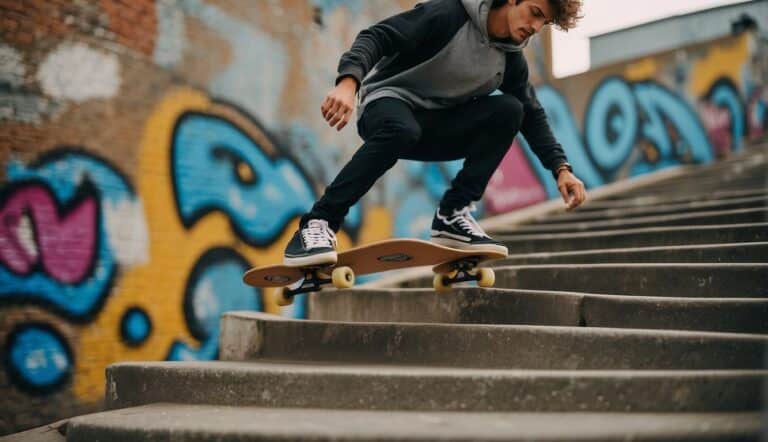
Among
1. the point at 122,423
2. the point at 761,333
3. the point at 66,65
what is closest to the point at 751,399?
the point at 761,333

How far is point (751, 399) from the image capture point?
2.35m

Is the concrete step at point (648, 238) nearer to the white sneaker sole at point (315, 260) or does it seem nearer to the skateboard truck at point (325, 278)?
the skateboard truck at point (325, 278)

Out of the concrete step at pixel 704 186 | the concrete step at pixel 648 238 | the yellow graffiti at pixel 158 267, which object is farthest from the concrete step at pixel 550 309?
the concrete step at pixel 704 186

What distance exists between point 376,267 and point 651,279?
138 cm

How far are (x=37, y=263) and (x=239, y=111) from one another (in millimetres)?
2180

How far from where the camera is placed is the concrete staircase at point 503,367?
7.48 ft

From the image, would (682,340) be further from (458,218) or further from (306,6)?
(306,6)

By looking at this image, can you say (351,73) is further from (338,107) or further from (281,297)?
(281,297)

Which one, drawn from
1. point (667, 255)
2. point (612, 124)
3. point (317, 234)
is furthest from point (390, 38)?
point (612, 124)

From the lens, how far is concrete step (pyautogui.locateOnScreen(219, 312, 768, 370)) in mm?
2676

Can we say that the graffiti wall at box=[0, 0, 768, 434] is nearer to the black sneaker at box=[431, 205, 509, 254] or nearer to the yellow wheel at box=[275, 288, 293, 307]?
the yellow wheel at box=[275, 288, 293, 307]

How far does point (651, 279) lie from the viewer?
362 centimetres

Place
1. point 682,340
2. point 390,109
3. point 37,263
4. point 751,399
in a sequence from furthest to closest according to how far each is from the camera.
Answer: point 37,263 → point 390,109 → point 682,340 → point 751,399

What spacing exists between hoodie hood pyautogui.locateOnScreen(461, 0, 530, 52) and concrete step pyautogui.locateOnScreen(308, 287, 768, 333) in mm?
1209
